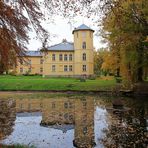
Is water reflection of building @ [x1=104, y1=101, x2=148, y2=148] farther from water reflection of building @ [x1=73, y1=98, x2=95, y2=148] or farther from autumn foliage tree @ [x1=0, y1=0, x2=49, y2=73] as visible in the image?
autumn foliage tree @ [x1=0, y1=0, x2=49, y2=73]

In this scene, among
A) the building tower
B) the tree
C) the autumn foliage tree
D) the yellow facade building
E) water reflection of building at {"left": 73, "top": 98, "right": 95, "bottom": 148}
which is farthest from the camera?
the yellow facade building

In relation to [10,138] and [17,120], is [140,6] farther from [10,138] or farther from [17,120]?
[10,138]

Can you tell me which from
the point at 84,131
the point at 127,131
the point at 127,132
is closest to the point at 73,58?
the point at 84,131

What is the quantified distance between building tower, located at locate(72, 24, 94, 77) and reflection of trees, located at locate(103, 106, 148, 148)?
190 feet

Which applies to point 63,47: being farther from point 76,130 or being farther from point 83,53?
point 76,130

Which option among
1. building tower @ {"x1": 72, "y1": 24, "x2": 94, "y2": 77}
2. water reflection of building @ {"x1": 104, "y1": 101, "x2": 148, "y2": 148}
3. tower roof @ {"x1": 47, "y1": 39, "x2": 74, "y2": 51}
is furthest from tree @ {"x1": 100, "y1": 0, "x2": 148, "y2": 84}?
tower roof @ {"x1": 47, "y1": 39, "x2": 74, "y2": 51}

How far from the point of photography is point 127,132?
15484 millimetres

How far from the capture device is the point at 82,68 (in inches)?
3167

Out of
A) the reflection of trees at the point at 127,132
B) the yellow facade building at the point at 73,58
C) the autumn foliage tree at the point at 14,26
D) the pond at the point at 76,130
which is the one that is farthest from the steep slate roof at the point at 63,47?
the autumn foliage tree at the point at 14,26

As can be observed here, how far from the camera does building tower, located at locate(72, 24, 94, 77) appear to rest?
78.4m

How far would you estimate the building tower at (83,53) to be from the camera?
257ft

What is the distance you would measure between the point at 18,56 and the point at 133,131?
23.3 feet

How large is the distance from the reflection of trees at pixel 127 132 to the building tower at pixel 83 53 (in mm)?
58040

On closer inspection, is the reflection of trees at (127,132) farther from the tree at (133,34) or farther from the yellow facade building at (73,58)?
the yellow facade building at (73,58)
